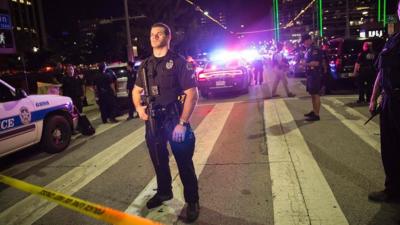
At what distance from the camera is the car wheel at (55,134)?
748 centimetres

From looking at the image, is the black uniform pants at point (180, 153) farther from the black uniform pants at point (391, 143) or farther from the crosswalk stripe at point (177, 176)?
the black uniform pants at point (391, 143)

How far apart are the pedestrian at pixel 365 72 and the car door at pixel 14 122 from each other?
845 centimetres

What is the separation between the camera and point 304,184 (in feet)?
15.6

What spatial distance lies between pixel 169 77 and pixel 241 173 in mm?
2125

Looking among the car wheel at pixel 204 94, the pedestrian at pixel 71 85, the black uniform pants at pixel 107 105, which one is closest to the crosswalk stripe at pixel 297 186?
the black uniform pants at pixel 107 105

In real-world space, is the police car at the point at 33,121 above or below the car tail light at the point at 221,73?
below

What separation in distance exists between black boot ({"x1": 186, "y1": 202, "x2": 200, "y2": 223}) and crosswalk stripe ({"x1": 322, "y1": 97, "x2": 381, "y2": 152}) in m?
3.56

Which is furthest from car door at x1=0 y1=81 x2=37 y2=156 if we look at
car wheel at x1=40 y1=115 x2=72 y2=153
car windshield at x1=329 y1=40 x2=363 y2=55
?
car windshield at x1=329 y1=40 x2=363 y2=55

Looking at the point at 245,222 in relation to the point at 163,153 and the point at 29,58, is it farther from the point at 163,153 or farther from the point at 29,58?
the point at 29,58

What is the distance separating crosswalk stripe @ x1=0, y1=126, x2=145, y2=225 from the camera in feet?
14.8

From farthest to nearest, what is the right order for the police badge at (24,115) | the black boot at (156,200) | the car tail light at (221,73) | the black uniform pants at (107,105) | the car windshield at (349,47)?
the car tail light at (221,73) < the car windshield at (349,47) < the black uniform pants at (107,105) < the police badge at (24,115) < the black boot at (156,200)

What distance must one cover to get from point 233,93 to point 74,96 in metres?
6.82

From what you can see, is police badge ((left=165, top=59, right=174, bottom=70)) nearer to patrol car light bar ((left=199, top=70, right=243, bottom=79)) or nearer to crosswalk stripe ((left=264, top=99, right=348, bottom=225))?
crosswalk stripe ((left=264, top=99, right=348, bottom=225))

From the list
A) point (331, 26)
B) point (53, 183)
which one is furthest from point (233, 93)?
point (331, 26)
